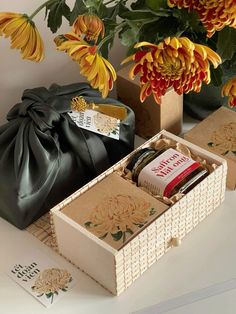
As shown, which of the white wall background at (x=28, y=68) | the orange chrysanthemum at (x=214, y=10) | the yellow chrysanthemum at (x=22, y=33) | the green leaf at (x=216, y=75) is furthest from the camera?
the white wall background at (x=28, y=68)

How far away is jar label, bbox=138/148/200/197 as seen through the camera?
2.61 feet

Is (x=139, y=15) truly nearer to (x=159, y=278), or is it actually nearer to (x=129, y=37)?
(x=129, y=37)

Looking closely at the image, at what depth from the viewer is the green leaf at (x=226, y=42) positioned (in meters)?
0.73

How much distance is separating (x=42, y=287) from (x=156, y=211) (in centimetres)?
19

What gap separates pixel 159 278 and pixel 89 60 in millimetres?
325

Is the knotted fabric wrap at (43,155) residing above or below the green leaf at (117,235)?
above

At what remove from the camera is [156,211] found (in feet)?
2.50

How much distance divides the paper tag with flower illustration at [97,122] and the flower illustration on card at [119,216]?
0.41ft

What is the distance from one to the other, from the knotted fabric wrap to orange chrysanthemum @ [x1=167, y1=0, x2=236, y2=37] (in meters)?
0.30

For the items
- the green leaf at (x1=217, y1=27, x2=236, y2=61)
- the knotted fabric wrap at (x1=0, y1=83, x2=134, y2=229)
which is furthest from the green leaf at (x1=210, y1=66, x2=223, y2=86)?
the knotted fabric wrap at (x1=0, y1=83, x2=134, y2=229)

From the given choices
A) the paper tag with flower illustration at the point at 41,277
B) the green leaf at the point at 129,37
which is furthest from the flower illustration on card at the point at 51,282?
the green leaf at the point at 129,37

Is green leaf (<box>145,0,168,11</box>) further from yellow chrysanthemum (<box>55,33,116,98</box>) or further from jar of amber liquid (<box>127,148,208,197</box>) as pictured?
jar of amber liquid (<box>127,148,208,197</box>)

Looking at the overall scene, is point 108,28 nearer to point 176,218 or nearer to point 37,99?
point 37,99

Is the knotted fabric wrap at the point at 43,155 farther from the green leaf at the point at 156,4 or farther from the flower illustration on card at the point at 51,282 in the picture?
the green leaf at the point at 156,4
